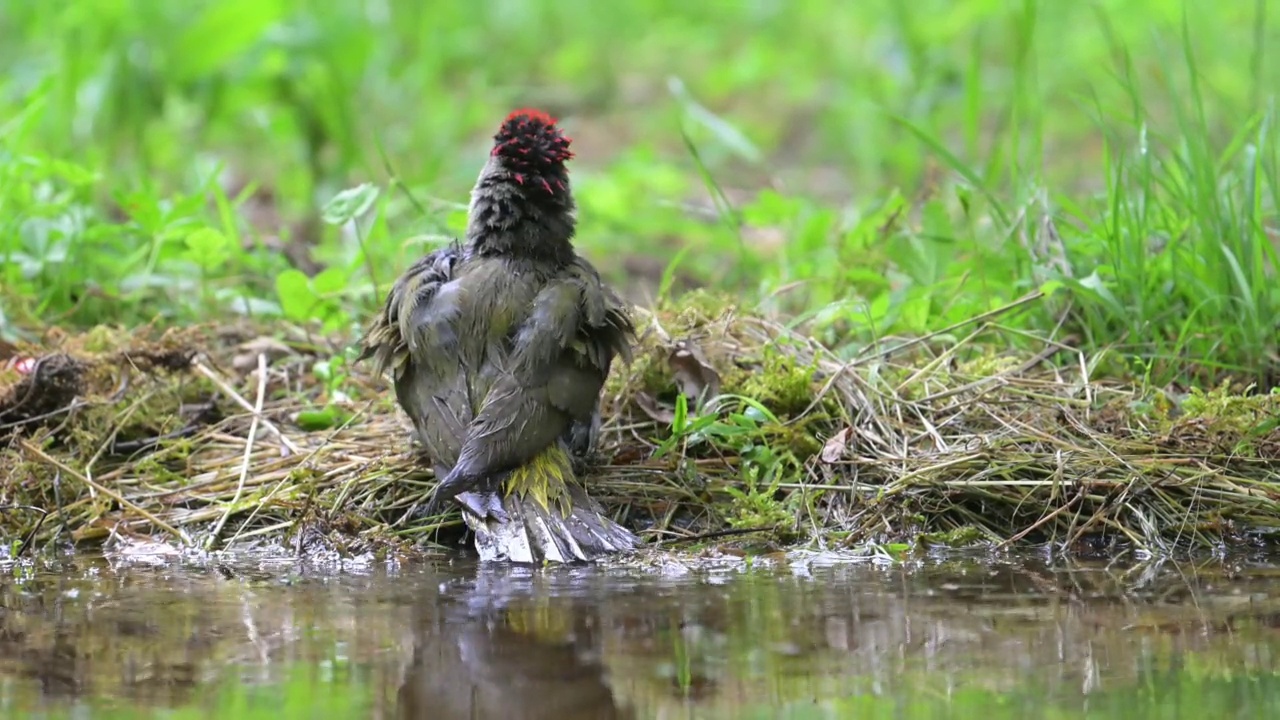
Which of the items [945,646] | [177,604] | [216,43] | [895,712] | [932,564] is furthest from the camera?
[216,43]

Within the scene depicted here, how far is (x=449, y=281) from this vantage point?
4.41m

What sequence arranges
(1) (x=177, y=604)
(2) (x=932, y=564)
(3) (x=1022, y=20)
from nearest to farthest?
(1) (x=177, y=604)
(2) (x=932, y=564)
(3) (x=1022, y=20)

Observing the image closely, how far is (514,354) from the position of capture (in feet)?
13.8

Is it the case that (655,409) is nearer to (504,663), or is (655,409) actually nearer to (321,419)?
(321,419)

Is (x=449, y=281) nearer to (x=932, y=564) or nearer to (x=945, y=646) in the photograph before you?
(x=932, y=564)

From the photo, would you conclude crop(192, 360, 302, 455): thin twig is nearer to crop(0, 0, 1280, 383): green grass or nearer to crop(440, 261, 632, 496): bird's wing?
crop(0, 0, 1280, 383): green grass

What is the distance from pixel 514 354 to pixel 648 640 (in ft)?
4.16

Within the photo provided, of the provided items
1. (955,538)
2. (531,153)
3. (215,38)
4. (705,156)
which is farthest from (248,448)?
(705,156)

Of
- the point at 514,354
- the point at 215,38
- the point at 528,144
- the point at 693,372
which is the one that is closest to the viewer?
the point at 514,354

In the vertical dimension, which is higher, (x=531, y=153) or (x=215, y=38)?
(x=215, y=38)

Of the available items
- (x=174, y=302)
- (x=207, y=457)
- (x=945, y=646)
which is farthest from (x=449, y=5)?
(x=945, y=646)

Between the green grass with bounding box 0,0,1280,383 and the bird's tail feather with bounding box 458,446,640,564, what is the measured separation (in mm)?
1285

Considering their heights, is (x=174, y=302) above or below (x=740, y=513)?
above

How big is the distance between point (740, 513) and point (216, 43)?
541 cm
